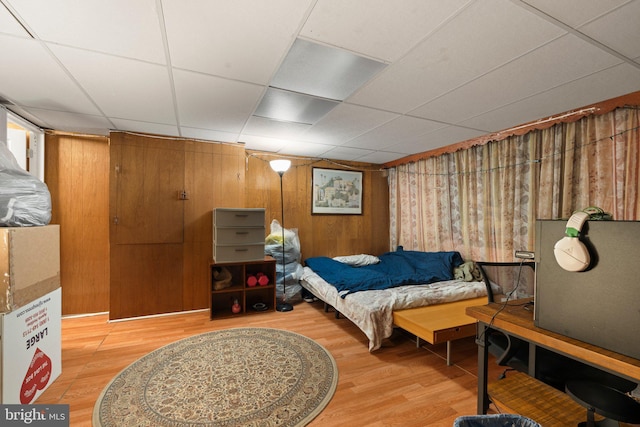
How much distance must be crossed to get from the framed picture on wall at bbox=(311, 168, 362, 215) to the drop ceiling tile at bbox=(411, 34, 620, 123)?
2.06 metres

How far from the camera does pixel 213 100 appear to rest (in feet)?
7.29

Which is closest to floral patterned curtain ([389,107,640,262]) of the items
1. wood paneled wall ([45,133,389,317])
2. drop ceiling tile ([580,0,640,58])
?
drop ceiling tile ([580,0,640,58])

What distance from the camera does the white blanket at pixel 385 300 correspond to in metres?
2.38

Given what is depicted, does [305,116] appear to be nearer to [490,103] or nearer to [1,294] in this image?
[490,103]

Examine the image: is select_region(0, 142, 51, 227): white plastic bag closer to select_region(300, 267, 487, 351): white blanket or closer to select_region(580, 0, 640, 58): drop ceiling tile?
select_region(300, 267, 487, 351): white blanket

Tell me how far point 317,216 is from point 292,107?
2166 millimetres

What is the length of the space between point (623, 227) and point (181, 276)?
146 inches

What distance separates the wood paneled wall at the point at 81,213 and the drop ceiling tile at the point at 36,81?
3.01 feet

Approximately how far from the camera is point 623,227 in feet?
2.63

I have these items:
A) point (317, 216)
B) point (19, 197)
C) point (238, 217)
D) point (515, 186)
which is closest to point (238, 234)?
point (238, 217)

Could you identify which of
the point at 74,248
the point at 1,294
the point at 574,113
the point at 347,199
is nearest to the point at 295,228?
the point at 347,199

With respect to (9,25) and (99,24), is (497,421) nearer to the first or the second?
(99,24)

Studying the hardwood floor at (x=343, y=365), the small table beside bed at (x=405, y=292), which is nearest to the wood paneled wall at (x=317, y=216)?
the small table beside bed at (x=405, y=292)

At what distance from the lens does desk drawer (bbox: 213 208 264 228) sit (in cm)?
310
